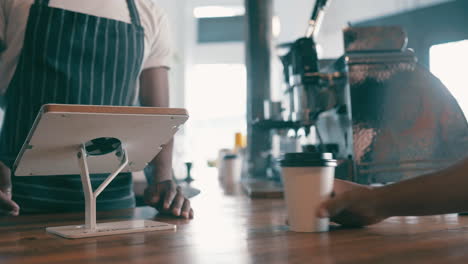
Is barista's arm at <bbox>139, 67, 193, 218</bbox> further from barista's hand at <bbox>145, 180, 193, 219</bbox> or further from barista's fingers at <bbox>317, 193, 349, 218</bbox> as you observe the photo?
barista's fingers at <bbox>317, 193, 349, 218</bbox>

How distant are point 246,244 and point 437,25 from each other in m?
2.91

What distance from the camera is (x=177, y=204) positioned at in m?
1.16

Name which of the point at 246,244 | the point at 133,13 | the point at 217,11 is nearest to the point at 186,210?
the point at 246,244

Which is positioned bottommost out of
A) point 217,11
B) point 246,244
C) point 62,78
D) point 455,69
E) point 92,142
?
point 246,244

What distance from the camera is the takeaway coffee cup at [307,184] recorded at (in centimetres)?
85

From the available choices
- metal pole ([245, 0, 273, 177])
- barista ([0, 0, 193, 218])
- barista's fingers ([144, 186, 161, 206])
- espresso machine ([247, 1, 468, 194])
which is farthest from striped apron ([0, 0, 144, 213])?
metal pole ([245, 0, 273, 177])

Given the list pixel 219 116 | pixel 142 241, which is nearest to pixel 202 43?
pixel 219 116

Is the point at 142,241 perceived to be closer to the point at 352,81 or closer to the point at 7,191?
the point at 7,191

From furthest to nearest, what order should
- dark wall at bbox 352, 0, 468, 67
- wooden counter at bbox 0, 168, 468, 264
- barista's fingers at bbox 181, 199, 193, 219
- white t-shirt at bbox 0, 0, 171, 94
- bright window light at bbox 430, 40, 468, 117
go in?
dark wall at bbox 352, 0, 468, 67, bright window light at bbox 430, 40, 468, 117, white t-shirt at bbox 0, 0, 171, 94, barista's fingers at bbox 181, 199, 193, 219, wooden counter at bbox 0, 168, 468, 264

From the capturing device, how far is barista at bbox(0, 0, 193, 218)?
1.36 m

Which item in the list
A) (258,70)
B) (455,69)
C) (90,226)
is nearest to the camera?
(90,226)

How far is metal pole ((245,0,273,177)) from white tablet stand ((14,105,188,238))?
1.91m

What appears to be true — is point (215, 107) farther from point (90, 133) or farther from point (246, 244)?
point (246, 244)

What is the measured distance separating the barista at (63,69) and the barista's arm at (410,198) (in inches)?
29.0
